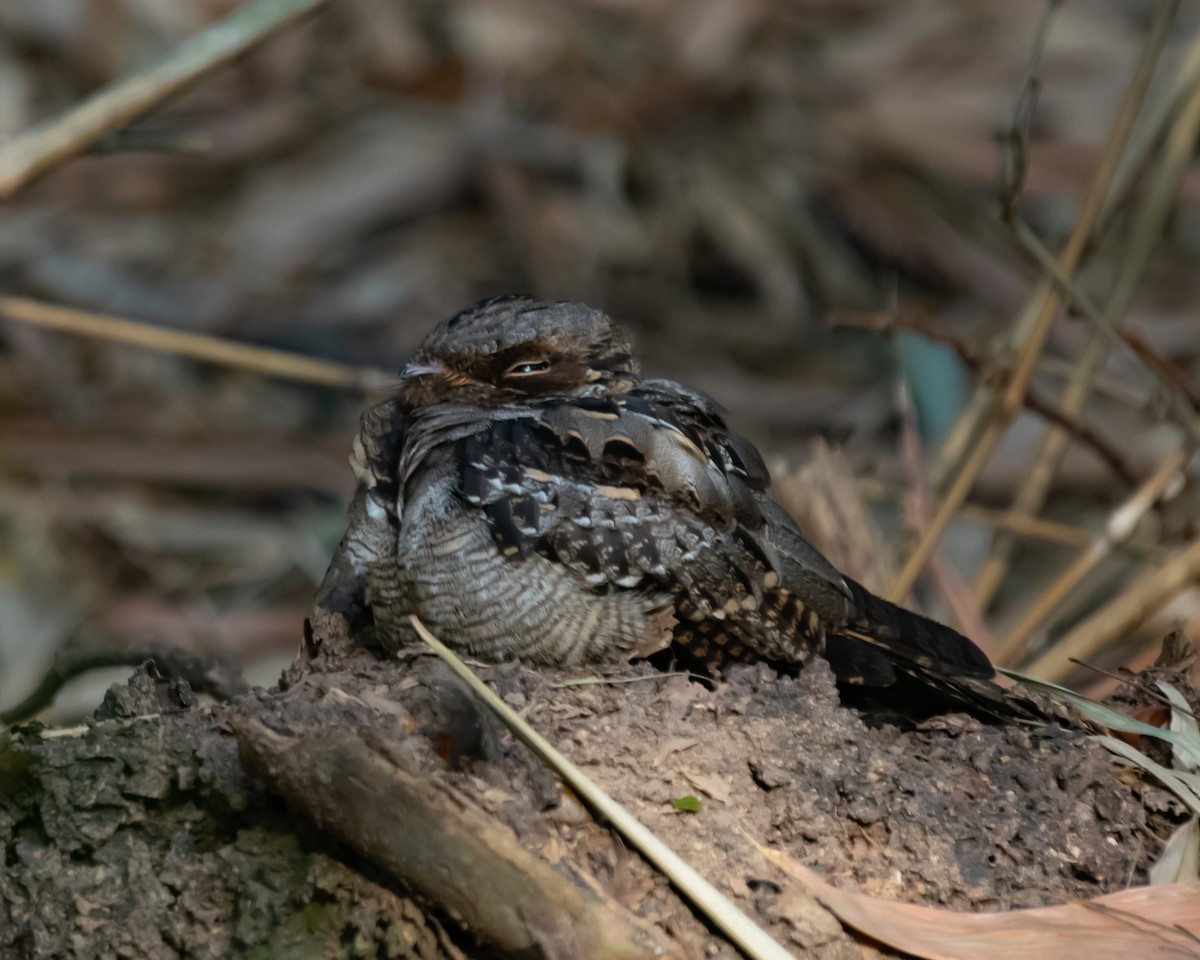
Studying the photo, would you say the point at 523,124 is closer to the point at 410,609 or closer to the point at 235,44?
the point at 235,44

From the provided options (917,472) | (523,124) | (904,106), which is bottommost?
(917,472)

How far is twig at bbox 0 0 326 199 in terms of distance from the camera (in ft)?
9.27

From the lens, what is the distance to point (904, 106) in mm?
7656

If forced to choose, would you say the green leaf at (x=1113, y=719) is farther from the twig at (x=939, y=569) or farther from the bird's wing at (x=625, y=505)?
the twig at (x=939, y=569)

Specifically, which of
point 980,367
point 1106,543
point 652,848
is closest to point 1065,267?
point 980,367

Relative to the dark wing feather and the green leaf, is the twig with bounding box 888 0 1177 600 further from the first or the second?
the dark wing feather

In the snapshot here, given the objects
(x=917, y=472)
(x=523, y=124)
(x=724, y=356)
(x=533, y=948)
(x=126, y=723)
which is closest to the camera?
(x=533, y=948)

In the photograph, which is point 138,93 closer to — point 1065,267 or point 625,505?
point 625,505

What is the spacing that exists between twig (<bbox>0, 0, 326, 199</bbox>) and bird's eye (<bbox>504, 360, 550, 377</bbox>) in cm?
89

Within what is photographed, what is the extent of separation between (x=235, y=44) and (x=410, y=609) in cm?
127

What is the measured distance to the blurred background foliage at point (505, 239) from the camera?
615 cm

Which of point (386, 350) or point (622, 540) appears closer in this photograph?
point (622, 540)

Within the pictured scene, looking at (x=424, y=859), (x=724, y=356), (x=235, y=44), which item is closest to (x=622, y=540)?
(x=424, y=859)

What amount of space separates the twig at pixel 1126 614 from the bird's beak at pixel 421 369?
1923 mm
